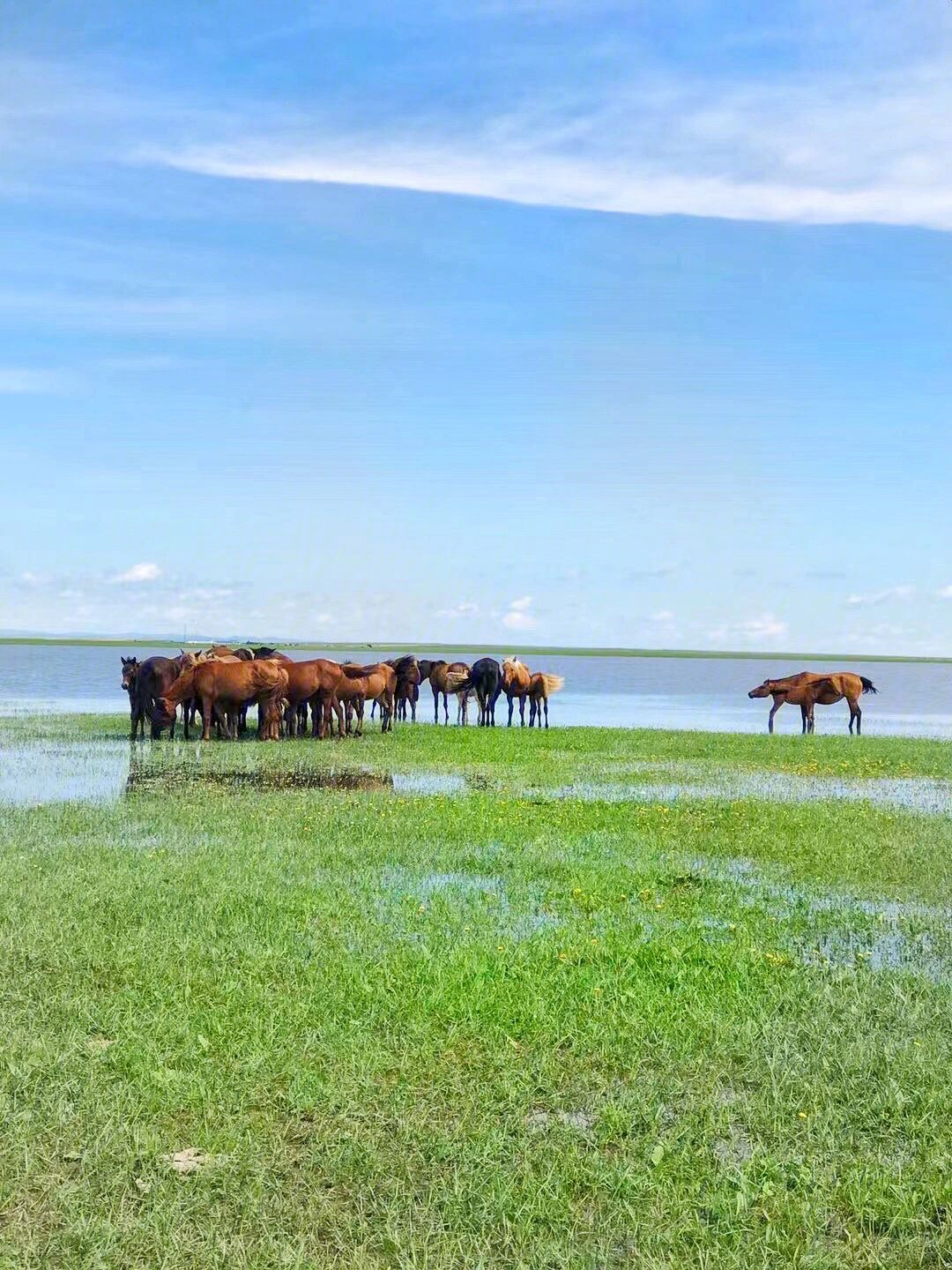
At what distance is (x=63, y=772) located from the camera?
20641 millimetres

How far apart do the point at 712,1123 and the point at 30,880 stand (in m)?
7.15

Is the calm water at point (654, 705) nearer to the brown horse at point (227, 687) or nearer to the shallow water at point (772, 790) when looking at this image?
the brown horse at point (227, 687)

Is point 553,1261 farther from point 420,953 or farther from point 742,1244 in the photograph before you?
point 420,953

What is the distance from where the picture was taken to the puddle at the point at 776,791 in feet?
59.5

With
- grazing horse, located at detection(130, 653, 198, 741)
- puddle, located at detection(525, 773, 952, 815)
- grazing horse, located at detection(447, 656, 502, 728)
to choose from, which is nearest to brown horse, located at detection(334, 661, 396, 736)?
grazing horse, located at detection(130, 653, 198, 741)

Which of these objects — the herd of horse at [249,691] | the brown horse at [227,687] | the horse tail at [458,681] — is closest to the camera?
the brown horse at [227,687]

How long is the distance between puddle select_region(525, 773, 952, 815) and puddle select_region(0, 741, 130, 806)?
645 centimetres

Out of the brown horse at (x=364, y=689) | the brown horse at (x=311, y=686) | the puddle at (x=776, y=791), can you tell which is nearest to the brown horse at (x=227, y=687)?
the brown horse at (x=311, y=686)

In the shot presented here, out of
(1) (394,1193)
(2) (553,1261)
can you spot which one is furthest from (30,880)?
(2) (553,1261)

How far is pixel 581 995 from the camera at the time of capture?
7.60 metres

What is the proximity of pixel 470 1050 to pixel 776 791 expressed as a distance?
45.2 feet

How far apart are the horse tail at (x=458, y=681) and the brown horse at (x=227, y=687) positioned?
11304 millimetres

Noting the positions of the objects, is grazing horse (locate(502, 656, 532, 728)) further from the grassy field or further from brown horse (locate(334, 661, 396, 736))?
the grassy field

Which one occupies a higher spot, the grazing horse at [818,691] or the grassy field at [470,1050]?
the grazing horse at [818,691]
